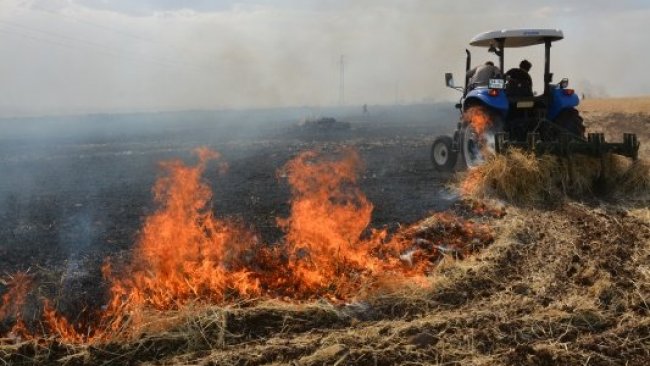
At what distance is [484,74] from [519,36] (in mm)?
864

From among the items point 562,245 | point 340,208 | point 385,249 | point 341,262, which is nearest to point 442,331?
point 341,262

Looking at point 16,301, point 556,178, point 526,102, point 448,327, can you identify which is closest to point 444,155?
point 526,102

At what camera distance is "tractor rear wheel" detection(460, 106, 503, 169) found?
903 centimetres

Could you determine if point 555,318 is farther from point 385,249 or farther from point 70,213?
point 70,213

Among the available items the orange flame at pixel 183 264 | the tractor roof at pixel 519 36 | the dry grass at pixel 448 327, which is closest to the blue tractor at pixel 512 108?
the tractor roof at pixel 519 36

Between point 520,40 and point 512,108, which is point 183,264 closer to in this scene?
point 512,108

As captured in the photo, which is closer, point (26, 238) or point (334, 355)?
point (334, 355)

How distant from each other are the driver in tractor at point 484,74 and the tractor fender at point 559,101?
1165 millimetres

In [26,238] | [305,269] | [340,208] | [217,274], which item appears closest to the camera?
[217,274]

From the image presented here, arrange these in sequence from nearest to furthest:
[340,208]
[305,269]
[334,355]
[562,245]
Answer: [334,355] < [305,269] < [562,245] < [340,208]

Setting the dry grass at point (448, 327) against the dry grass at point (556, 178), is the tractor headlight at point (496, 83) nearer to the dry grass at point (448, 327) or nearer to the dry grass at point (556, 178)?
the dry grass at point (556, 178)

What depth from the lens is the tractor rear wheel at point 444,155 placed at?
10.8m

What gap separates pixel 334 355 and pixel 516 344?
1.34 metres

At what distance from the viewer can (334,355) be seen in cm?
365
